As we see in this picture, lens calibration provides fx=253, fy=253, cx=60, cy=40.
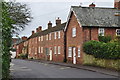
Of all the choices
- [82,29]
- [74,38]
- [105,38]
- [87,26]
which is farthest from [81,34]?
[105,38]

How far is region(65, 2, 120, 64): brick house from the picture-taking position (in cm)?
3228

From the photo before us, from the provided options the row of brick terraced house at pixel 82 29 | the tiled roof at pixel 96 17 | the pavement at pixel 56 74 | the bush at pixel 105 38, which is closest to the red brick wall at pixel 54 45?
the row of brick terraced house at pixel 82 29

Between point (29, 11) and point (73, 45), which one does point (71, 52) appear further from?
point (29, 11)

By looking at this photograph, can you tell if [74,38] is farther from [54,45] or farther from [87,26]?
[54,45]

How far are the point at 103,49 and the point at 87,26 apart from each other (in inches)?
307

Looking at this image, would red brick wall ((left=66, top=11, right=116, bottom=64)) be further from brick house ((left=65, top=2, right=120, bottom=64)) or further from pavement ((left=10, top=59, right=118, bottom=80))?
pavement ((left=10, top=59, right=118, bottom=80))

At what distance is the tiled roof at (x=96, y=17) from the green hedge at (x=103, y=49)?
4.10 metres

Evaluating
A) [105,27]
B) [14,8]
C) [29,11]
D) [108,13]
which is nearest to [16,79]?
[14,8]

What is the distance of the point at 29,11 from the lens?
90.0 ft

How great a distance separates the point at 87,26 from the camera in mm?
32000

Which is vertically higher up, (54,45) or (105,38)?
(105,38)

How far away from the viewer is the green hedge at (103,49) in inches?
874

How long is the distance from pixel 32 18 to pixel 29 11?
0.86m

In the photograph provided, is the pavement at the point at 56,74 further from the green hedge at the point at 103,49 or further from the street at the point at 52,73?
the green hedge at the point at 103,49
